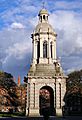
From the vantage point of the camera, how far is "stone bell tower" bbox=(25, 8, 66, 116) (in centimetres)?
5856

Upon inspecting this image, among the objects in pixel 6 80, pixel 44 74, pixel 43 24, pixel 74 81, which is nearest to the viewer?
pixel 44 74

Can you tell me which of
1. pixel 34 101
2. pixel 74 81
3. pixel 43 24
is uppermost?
pixel 43 24

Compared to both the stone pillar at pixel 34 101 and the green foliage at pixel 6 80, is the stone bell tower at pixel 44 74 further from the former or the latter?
the green foliage at pixel 6 80

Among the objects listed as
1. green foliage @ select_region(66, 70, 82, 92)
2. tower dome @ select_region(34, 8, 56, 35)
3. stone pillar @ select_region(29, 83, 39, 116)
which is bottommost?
stone pillar @ select_region(29, 83, 39, 116)

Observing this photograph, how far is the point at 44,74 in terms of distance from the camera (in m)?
59.3

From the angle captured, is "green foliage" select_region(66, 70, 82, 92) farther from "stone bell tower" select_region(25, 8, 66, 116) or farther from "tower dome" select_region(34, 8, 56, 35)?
"tower dome" select_region(34, 8, 56, 35)

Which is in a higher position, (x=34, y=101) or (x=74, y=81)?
(x=74, y=81)

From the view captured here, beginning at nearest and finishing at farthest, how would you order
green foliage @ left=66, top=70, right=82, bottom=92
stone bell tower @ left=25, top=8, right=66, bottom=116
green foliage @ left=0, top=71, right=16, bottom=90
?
stone bell tower @ left=25, top=8, right=66, bottom=116
green foliage @ left=66, top=70, right=82, bottom=92
green foliage @ left=0, top=71, right=16, bottom=90

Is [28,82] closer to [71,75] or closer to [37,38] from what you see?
[37,38]

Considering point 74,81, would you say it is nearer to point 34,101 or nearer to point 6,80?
point 6,80

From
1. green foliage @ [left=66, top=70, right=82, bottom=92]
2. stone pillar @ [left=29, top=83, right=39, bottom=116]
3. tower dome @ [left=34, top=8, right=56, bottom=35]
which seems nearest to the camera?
stone pillar @ [left=29, top=83, right=39, bottom=116]

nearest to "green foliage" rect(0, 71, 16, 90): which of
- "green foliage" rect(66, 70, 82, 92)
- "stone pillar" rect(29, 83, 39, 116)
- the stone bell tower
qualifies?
"green foliage" rect(66, 70, 82, 92)

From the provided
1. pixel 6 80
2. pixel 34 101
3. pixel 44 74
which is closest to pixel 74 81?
pixel 6 80

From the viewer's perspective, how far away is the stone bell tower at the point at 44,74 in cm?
5856
